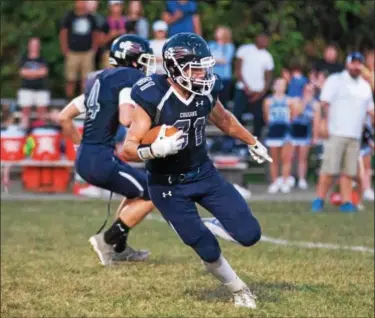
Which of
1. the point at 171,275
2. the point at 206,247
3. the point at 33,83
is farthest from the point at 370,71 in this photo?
the point at 206,247

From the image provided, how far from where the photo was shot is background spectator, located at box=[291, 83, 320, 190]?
16.0 meters

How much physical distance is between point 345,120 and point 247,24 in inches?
230

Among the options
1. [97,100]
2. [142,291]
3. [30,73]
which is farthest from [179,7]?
[142,291]

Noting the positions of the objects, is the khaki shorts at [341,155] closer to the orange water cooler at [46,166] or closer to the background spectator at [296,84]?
the background spectator at [296,84]

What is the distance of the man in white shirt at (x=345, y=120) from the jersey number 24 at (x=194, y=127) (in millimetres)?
6115

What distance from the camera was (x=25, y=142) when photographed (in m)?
15.7

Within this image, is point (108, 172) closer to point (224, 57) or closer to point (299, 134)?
point (224, 57)

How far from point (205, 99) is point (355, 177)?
6920mm

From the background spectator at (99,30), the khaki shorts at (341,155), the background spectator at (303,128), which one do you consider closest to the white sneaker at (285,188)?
the background spectator at (303,128)

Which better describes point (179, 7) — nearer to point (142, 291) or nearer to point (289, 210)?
point (289, 210)

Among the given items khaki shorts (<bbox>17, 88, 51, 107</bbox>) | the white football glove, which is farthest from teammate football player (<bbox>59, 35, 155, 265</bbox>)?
khaki shorts (<bbox>17, 88, 51, 107</bbox>)

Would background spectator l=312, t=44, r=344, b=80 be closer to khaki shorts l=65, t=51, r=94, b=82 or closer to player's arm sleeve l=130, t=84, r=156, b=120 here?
khaki shorts l=65, t=51, r=94, b=82

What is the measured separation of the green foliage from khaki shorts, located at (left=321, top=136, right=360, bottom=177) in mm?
5332

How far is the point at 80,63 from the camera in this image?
16188 mm
